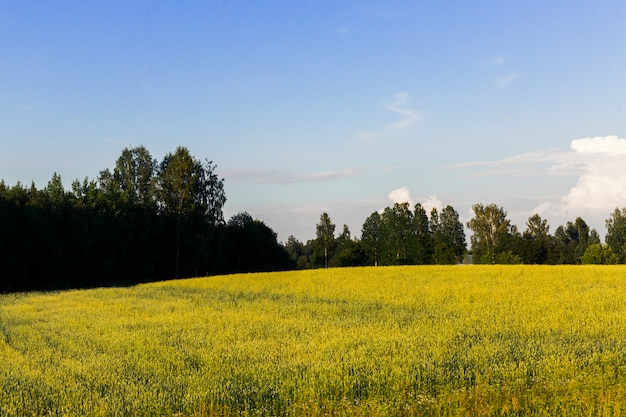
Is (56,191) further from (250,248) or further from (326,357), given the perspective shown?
(326,357)

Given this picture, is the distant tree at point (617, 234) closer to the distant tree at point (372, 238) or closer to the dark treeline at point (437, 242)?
the dark treeline at point (437, 242)

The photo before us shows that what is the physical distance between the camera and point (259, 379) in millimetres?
11297

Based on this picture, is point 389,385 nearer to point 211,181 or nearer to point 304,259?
point 211,181

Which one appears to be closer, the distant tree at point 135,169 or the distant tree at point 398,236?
the distant tree at point 135,169

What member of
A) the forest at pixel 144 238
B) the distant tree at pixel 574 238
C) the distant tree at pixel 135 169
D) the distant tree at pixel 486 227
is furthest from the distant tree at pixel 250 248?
the distant tree at pixel 574 238

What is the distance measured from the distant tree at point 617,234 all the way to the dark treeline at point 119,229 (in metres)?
90.0

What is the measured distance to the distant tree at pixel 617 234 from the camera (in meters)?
116

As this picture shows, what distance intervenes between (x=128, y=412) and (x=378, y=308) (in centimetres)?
1868

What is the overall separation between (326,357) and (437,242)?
338ft

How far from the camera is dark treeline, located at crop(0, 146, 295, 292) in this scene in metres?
A: 55.1

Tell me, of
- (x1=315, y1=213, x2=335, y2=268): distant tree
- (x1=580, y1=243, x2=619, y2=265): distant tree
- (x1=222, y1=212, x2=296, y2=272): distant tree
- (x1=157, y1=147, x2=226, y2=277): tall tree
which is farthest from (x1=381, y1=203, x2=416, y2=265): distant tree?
(x1=157, y1=147, x2=226, y2=277): tall tree

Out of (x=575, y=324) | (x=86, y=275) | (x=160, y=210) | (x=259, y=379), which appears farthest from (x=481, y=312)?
(x=160, y=210)

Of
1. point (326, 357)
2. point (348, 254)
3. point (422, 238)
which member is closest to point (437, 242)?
point (422, 238)

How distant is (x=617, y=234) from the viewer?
131m
